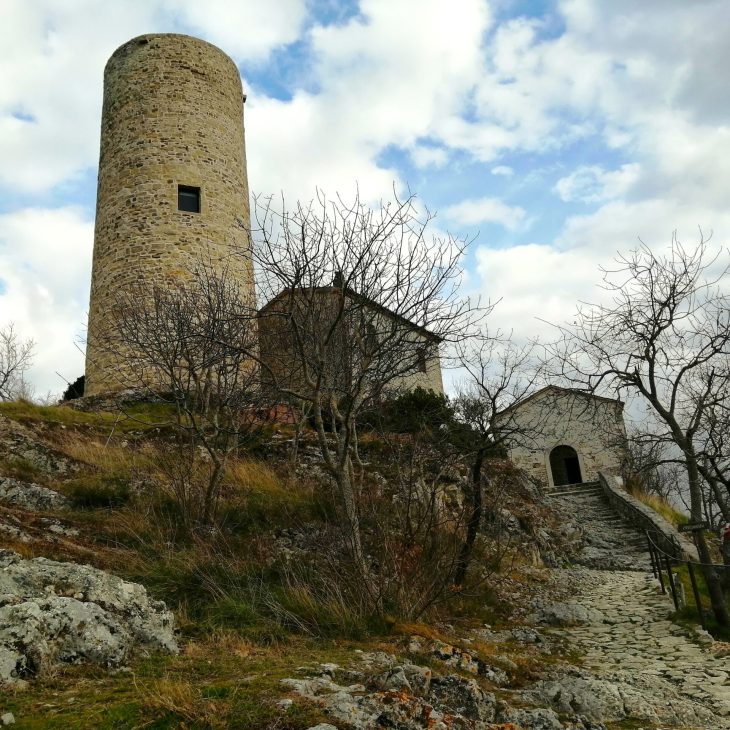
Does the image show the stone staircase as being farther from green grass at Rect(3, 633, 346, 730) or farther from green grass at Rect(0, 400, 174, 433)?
green grass at Rect(3, 633, 346, 730)

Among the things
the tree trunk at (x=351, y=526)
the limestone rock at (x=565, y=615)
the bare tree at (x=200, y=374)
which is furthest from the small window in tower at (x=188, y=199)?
the limestone rock at (x=565, y=615)

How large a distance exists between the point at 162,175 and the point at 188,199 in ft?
2.74

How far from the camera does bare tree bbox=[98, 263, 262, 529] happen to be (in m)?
7.67

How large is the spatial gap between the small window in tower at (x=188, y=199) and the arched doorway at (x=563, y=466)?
2002 cm

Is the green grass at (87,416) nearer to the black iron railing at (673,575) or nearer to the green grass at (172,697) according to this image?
the green grass at (172,697)

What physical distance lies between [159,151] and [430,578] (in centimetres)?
1369

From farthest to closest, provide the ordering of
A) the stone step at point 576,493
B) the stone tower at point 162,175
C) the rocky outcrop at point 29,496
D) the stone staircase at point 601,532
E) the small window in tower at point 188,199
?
the stone step at point 576,493 → the small window in tower at point 188,199 → the stone tower at point 162,175 → the stone staircase at point 601,532 → the rocky outcrop at point 29,496

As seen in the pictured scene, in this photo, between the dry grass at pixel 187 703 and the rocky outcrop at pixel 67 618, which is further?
the rocky outcrop at pixel 67 618

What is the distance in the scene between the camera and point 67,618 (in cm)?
390

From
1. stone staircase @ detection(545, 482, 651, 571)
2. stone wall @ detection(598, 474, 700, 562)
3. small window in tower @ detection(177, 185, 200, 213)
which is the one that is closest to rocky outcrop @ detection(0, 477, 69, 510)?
stone wall @ detection(598, 474, 700, 562)

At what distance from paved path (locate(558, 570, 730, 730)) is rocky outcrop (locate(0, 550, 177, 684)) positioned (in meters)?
3.51

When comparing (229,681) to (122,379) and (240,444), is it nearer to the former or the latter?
(240,444)

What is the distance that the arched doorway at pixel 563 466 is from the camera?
29391 millimetres

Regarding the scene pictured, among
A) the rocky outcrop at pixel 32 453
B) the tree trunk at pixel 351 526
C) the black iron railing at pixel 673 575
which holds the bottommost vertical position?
the black iron railing at pixel 673 575
